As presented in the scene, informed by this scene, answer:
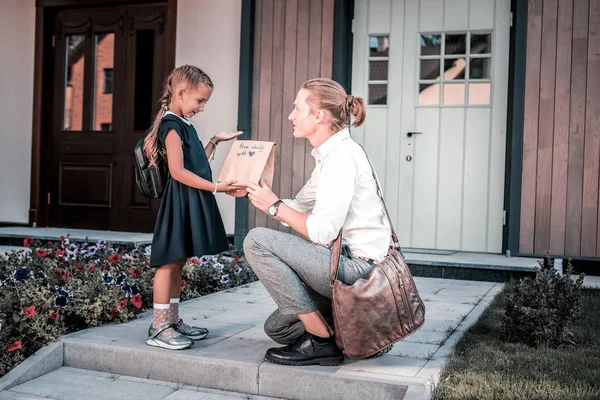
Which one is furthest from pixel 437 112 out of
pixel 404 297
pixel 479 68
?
pixel 404 297

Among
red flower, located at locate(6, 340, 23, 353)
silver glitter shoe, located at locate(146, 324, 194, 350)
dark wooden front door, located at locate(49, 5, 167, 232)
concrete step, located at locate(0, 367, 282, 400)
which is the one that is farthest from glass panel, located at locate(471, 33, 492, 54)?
red flower, located at locate(6, 340, 23, 353)

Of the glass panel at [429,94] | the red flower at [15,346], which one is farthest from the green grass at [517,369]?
the glass panel at [429,94]

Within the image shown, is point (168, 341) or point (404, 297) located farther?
point (168, 341)

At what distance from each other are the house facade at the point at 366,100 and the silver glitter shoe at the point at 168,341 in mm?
3668

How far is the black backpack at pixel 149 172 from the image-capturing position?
3268 millimetres

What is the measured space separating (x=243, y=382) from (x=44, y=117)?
603cm

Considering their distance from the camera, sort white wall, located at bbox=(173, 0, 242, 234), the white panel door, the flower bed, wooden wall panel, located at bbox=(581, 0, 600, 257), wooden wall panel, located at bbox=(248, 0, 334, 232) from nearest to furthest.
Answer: the flower bed, wooden wall panel, located at bbox=(581, 0, 600, 257), the white panel door, wooden wall panel, located at bbox=(248, 0, 334, 232), white wall, located at bbox=(173, 0, 242, 234)

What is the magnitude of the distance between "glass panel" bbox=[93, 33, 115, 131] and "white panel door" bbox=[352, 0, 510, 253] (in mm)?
2861

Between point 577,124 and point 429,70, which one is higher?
point 429,70

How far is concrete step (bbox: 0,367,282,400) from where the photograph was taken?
292 centimetres

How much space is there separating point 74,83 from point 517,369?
6.53 meters

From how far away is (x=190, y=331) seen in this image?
344cm

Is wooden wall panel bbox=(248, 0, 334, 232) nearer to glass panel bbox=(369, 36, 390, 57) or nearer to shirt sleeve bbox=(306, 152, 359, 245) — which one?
glass panel bbox=(369, 36, 390, 57)

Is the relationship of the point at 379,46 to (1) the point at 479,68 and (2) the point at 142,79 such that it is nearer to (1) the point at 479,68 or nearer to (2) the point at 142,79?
(1) the point at 479,68
